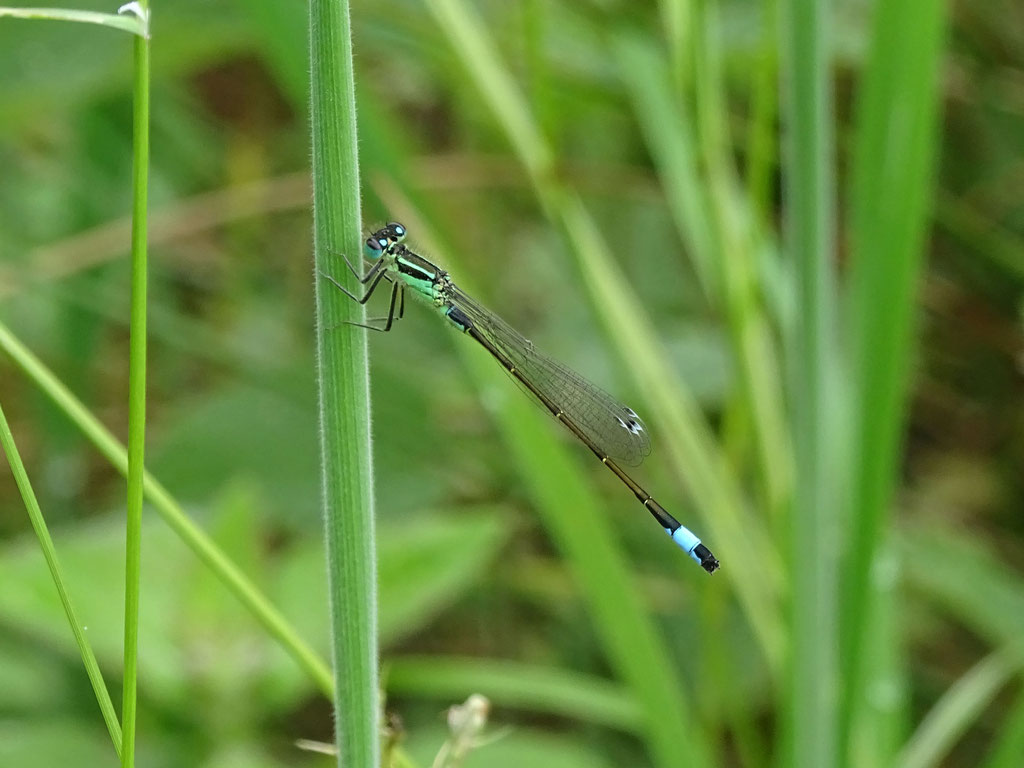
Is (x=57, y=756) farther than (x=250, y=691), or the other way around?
(x=250, y=691)

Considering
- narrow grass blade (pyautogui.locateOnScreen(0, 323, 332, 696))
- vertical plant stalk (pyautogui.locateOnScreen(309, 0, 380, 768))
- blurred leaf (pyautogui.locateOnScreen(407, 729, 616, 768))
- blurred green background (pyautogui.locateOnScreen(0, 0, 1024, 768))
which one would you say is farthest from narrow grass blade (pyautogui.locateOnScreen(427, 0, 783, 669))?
vertical plant stalk (pyautogui.locateOnScreen(309, 0, 380, 768))

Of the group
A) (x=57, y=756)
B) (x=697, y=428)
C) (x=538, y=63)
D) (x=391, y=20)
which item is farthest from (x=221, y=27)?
(x=57, y=756)

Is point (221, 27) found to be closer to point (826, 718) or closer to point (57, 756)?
point (57, 756)

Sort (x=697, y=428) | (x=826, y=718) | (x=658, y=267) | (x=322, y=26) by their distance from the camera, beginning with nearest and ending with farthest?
(x=322, y=26) < (x=826, y=718) < (x=697, y=428) < (x=658, y=267)

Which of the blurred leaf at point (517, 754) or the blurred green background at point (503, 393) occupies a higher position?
the blurred green background at point (503, 393)

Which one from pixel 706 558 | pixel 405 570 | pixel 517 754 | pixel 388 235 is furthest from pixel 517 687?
pixel 388 235

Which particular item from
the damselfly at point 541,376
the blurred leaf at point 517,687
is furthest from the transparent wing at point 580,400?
the blurred leaf at point 517,687

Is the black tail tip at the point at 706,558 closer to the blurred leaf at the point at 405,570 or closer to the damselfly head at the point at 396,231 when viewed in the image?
the blurred leaf at the point at 405,570
